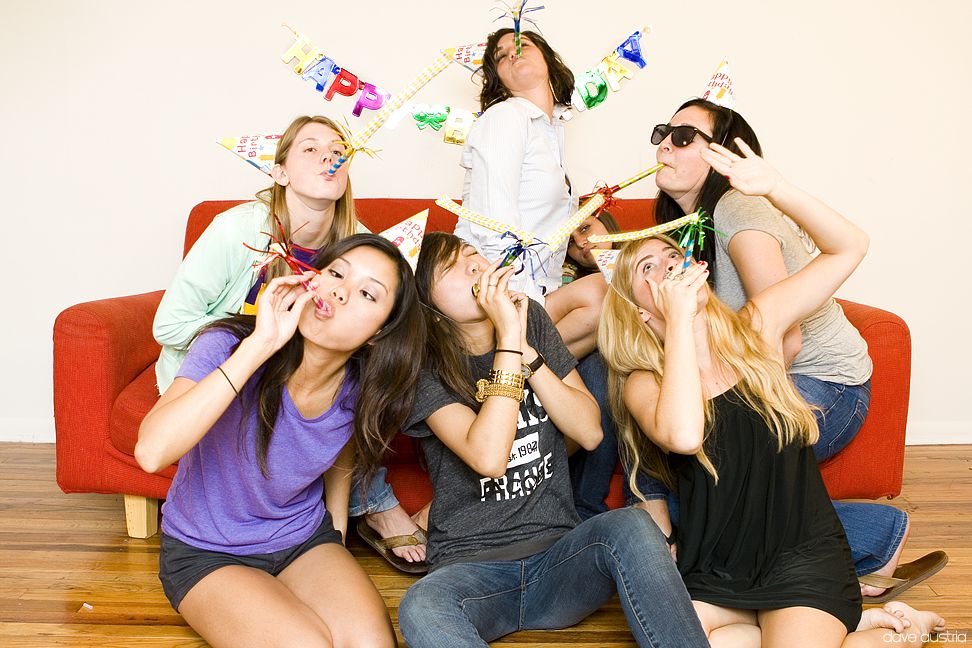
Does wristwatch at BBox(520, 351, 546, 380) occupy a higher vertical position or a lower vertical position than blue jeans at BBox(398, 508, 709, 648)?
higher

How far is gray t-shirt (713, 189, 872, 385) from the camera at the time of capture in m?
2.21

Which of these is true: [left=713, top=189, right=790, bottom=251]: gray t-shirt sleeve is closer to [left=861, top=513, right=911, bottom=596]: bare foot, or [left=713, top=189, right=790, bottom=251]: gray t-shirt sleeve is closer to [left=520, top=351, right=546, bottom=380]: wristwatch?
[left=520, top=351, right=546, bottom=380]: wristwatch

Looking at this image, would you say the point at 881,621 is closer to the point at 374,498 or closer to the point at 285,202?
the point at 374,498

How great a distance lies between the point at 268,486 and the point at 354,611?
11.9 inches

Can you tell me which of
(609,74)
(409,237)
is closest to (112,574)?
(409,237)

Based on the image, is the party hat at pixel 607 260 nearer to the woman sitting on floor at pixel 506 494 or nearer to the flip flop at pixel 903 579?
the woman sitting on floor at pixel 506 494

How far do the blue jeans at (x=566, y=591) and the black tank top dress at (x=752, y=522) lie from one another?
0.18 metres

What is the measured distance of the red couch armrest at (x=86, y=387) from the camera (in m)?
2.42

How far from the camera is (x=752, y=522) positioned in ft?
6.15

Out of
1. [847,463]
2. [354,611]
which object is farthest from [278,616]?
[847,463]

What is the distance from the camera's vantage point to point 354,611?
1808mm

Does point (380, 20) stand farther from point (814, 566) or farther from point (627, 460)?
point (814, 566)

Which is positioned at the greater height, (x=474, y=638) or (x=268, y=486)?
(x=268, y=486)

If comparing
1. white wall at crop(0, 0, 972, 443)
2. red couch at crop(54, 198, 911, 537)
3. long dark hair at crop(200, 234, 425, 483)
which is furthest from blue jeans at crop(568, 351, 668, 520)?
white wall at crop(0, 0, 972, 443)
